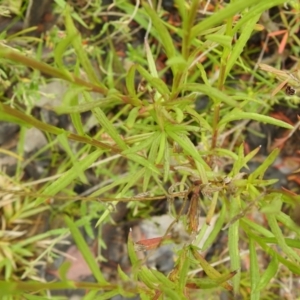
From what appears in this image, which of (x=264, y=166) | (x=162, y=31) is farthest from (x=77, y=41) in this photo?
(x=264, y=166)

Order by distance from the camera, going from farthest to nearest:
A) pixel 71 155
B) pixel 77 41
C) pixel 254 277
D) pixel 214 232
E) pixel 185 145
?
pixel 214 232 → pixel 254 277 → pixel 185 145 → pixel 71 155 → pixel 77 41

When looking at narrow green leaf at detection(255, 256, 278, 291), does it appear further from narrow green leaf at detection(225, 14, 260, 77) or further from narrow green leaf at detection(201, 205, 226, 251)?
narrow green leaf at detection(225, 14, 260, 77)

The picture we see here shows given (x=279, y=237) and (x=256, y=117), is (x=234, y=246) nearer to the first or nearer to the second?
(x=279, y=237)

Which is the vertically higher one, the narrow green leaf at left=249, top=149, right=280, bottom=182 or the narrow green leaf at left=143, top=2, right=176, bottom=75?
the narrow green leaf at left=143, top=2, right=176, bottom=75

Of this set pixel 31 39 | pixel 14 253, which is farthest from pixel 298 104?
pixel 14 253

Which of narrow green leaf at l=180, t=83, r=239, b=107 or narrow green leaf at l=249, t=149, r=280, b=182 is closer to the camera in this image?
narrow green leaf at l=180, t=83, r=239, b=107

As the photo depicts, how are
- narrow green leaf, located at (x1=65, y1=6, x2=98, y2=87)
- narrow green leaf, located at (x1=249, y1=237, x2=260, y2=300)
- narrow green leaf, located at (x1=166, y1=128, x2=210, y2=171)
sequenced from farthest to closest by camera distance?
1. narrow green leaf, located at (x1=249, y1=237, x2=260, y2=300)
2. narrow green leaf, located at (x1=166, y1=128, x2=210, y2=171)
3. narrow green leaf, located at (x1=65, y1=6, x2=98, y2=87)

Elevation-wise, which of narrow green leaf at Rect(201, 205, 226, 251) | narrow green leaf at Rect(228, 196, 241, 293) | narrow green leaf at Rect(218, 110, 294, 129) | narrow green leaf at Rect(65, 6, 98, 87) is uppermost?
narrow green leaf at Rect(65, 6, 98, 87)

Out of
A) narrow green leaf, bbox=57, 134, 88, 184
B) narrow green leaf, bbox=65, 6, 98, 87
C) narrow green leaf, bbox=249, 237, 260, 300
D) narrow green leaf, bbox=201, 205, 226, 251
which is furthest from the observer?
narrow green leaf, bbox=201, 205, 226, 251

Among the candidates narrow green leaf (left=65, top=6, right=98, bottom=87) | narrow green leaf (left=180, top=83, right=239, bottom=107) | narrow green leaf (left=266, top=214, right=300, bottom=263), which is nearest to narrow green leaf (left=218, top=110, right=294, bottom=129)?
narrow green leaf (left=266, top=214, right=300, bottom=263)

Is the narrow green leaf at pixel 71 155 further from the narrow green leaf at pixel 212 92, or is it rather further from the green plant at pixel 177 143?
the narrow green leaf at pixel 212 92

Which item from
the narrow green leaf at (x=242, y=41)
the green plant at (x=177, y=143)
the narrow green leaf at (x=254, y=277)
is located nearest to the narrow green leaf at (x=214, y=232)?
the green plant at (x=177, y=143)
